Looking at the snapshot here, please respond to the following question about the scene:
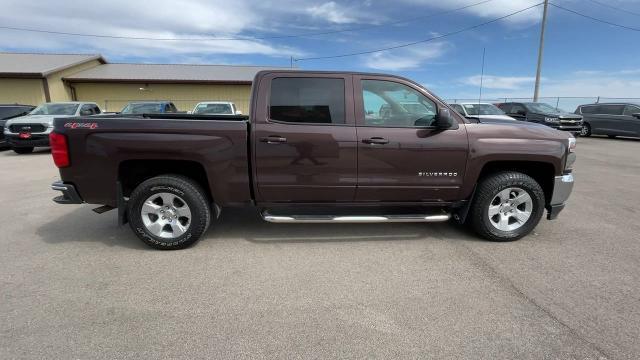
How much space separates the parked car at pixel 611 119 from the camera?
56.2 ft

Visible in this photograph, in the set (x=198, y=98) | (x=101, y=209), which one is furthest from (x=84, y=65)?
(x=101, y=209)

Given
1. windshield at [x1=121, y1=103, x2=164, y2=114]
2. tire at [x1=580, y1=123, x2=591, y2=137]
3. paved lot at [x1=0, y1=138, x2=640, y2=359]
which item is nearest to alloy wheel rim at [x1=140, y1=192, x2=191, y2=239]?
paved lot at [x1=0, y1=138, x2=640, y2=359]

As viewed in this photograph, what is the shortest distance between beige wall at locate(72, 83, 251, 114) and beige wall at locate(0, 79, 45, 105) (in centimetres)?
301

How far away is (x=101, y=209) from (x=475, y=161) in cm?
428

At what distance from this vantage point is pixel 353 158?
3873 millimetres

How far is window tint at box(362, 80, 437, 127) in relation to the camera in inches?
157

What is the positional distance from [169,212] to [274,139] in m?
1.40

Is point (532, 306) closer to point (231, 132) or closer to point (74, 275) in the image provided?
point (231, 132)

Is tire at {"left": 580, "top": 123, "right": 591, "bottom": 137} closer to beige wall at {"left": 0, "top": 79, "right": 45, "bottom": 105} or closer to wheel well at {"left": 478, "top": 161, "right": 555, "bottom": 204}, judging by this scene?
wheel well at {"left": 478, "top": 161, "right": 555, "bottom": 204}

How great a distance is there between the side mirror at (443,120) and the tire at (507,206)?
2.95 feet

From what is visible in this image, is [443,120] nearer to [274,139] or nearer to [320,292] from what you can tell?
[274,139]

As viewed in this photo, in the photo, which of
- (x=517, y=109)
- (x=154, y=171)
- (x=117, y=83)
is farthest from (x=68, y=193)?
(x=117, y=83)

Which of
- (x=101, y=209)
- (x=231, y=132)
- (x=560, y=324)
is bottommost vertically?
(x=560, y=324)

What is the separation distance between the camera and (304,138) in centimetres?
378
